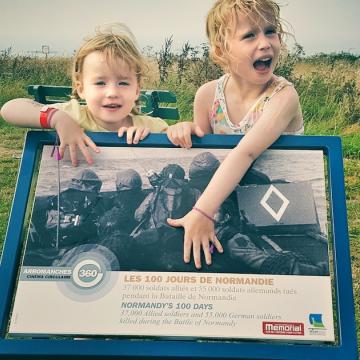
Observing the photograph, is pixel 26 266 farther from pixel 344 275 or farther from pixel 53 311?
pixel 344 275

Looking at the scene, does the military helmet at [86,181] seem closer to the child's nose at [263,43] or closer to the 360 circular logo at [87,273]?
the 360 circular logo at [87,273]

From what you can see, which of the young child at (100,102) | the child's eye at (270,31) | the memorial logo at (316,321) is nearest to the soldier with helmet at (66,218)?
the young child at (100,102)

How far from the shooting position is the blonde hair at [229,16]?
4.89 ft

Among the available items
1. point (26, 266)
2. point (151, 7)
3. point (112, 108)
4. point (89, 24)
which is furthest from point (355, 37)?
point (26, 266)

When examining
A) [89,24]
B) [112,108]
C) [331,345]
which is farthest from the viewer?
[89,24]

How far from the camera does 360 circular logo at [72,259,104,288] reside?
1.19 m

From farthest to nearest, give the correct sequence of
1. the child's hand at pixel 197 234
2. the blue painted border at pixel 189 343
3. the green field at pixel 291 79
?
the green field at pixel 291 79 → the child's hand at pixel 197 234 → the blue painted border at pixel 189 343

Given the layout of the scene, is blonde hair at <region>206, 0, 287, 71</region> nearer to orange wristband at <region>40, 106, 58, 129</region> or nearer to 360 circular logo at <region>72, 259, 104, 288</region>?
orange wristband at <region>40, 106, 58, 129</region>

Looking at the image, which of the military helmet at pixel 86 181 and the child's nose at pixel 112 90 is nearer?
the military helmet at pixel 86 181

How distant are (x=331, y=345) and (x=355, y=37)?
1.94 meters

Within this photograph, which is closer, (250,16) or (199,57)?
(250,16)

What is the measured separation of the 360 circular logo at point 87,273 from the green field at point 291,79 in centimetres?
119

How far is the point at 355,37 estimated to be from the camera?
2.68m

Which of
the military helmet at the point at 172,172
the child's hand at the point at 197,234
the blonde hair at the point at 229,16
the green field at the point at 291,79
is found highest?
the green field at the point at 291,79
